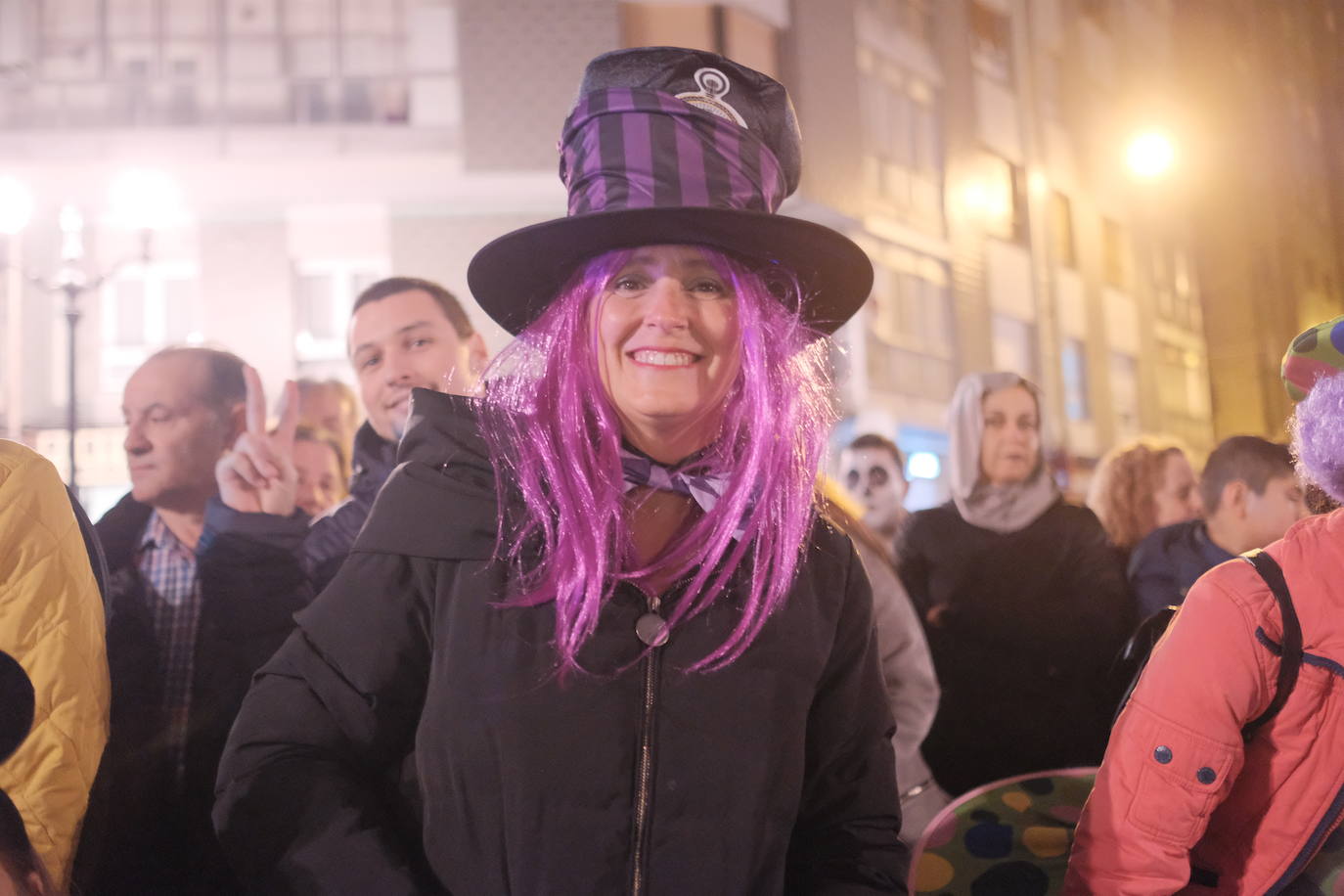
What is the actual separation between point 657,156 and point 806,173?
123 inches

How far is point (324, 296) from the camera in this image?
4.02 metres

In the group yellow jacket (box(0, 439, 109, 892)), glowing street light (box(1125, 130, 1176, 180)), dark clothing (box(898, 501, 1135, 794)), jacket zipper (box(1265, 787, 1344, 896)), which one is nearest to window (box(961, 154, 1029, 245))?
glowing street light (box(1125, 130, 1176, 180))

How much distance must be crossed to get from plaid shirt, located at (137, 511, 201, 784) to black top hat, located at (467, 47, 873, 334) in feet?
3.87

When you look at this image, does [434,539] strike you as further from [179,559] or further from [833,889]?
[179,559]

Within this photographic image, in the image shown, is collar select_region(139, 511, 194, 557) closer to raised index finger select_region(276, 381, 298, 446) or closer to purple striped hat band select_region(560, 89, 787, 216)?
raised index finger select_region(276, 381, 298, 446)

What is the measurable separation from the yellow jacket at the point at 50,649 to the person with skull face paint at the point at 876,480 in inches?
107

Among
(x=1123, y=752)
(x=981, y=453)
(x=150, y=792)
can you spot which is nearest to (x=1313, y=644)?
(x=1123, y=752)

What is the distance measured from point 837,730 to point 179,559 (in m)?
1.59

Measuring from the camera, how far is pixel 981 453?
2947 millimetres

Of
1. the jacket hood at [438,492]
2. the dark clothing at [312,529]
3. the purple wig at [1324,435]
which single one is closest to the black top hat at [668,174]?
the jacket hood at [438,492]

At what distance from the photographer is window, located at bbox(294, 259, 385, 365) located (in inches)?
157

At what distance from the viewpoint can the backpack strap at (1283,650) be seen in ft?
4.44

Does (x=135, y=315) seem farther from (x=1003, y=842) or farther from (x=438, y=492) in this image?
(x=1003, y=842)

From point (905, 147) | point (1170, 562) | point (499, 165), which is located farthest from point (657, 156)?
point (905, 147)
